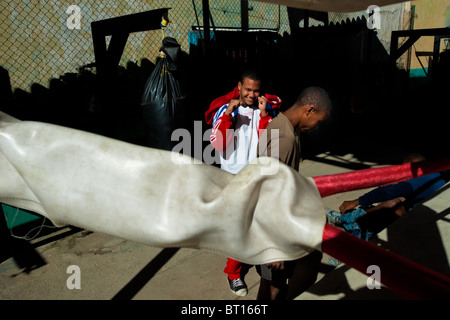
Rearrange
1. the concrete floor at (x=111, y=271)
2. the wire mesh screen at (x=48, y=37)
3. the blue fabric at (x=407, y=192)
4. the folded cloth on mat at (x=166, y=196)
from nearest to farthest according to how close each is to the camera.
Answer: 1. the folded cloth on mat at (x=166, y=196)
2. the blue fabric at (x=407, y=192)
3. the concrete floor at (x=111, y=271)
4. the wire mesh screen at (x=48, y=37)

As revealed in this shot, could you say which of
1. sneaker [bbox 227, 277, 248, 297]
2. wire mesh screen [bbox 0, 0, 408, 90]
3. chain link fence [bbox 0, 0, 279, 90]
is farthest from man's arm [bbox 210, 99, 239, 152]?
wire mesh screen [bbox 0, 0, 408, 90]

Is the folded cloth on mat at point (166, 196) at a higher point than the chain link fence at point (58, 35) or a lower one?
lower

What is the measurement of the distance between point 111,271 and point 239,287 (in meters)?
1.43

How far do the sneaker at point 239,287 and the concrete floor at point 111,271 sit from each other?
0.15 ft

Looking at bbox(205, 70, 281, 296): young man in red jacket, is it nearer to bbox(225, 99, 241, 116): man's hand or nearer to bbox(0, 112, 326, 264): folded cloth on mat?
bbox(225, 99, 241, 116): man's hand

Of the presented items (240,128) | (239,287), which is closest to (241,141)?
(240,128)

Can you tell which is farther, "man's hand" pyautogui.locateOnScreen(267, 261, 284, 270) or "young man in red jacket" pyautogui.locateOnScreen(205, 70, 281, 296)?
"young man in red jacket" pyautogui.locateOnScreen(205, 70, 281, 296)

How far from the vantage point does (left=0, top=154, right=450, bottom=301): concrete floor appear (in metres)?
3.22

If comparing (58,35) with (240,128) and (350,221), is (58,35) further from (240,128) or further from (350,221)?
(350,221)

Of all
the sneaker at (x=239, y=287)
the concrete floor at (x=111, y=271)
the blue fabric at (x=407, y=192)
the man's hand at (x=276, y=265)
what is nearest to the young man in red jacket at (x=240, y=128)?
the sneaker at (x=239, y=287)

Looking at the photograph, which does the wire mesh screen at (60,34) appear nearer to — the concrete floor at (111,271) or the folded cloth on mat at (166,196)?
the concrete floor at (111,271)

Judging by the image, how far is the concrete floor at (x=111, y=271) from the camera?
322cm

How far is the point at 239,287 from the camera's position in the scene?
3.10m

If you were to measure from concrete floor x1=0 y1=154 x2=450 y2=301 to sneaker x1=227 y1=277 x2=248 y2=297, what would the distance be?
5 centimetres
